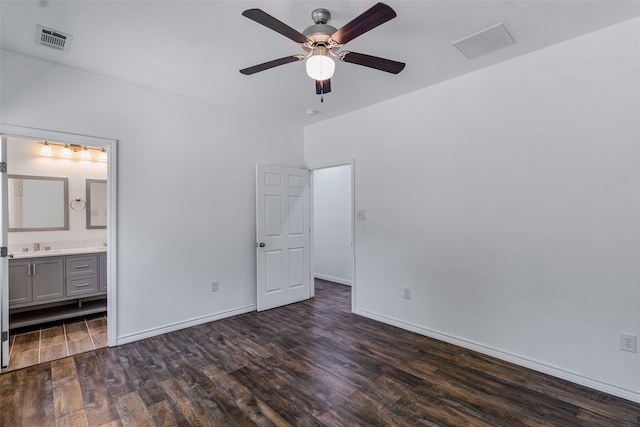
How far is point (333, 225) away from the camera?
19.6ft

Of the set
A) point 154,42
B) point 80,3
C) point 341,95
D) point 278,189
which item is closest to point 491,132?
point 341,95

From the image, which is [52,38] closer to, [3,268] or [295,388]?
[3,268]

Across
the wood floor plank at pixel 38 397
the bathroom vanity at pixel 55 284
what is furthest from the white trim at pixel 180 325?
the bathroom vanity at pixel 55 284

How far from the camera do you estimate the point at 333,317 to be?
398 cm

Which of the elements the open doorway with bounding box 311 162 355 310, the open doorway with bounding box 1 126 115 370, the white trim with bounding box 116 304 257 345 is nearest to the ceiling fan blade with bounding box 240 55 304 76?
the open doorway with bounding box 1 126 115 370

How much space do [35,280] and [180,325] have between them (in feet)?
6.32

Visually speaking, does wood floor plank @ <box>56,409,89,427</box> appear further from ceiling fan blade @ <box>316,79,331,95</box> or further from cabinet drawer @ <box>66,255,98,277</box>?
ceiling fan blade @ <box>316,79,331,95</box>

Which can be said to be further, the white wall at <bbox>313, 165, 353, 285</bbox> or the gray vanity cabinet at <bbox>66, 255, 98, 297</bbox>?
the white wall at <bbox>313, 165, 353, 285</bbox>

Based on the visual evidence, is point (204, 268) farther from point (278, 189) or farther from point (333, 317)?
point (333, 317)

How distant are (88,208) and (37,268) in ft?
3.58

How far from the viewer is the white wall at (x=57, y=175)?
4.12 metres

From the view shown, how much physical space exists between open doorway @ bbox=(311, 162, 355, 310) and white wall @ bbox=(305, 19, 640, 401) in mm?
1868

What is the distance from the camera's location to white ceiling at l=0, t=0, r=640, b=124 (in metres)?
2.06

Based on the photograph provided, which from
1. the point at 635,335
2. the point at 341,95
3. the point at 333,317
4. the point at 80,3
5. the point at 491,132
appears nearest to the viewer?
the point at 80,3
